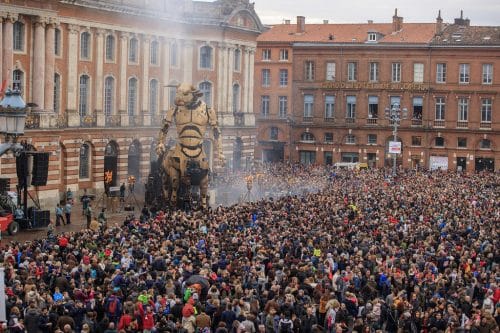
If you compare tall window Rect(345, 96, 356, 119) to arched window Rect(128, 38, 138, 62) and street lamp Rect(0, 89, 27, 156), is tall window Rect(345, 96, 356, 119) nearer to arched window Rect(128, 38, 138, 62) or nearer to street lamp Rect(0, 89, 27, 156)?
arched window Rect(128, 38, 138, 62)

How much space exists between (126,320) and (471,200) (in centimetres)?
3221

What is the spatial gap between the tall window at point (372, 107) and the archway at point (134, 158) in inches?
1093

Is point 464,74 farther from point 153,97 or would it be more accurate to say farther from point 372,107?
point 153,97

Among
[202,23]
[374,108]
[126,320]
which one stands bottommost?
[126,320]

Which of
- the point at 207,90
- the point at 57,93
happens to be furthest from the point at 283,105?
the point at 57,93

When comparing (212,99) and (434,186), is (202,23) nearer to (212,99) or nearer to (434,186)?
(212,99)

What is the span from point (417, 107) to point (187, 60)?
79.5ft

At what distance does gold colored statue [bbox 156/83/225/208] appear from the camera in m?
51.3

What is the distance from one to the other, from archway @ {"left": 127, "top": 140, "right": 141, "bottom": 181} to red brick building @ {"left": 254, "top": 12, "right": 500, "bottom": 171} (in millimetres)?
26270

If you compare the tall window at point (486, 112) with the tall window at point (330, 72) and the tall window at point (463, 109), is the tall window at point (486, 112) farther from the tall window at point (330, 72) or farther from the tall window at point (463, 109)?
the tall window at point (330, 72)

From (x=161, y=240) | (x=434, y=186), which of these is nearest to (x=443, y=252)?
(x=161, y=240)

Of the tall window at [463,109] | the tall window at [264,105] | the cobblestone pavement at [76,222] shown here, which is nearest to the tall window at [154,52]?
the cobblestone pavement at [76,222]

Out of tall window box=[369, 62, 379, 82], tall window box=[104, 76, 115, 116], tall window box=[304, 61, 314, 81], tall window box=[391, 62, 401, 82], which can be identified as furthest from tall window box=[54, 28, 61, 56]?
tall window box=[391, 62, 401, 82]

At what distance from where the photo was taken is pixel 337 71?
311 ft
